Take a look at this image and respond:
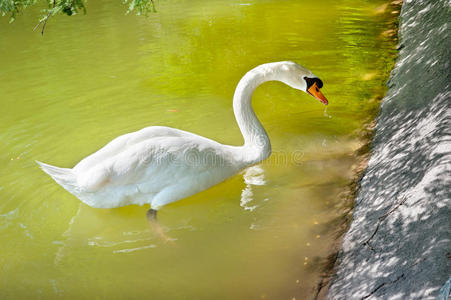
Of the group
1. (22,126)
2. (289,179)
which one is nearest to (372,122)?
(289,179)

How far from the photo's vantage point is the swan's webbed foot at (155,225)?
3879 millimetres

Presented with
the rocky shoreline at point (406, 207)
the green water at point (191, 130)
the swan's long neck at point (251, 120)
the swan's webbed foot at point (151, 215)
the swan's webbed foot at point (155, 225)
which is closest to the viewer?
the rocky shoreline at point (406, 207)

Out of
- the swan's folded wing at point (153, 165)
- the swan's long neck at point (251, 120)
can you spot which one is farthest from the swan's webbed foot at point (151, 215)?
the swan's long neck at point (251, 120)

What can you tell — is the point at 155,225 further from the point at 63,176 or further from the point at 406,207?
the point at 406,207

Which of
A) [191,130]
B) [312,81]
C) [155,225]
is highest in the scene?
[312,81]

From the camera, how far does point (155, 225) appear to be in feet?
13.3

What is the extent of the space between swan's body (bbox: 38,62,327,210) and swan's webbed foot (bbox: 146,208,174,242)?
2.1 inches

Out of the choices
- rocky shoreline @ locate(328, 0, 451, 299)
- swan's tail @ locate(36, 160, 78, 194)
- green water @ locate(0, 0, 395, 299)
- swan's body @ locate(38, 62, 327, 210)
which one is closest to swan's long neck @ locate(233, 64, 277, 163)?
swan's body @ locate(38, 62, 327, 210)

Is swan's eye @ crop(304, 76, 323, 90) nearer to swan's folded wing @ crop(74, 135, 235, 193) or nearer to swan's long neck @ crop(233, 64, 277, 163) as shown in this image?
swan's long neck @ crop(233, 64, 277, 163)

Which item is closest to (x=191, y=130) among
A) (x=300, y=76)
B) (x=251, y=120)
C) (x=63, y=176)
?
(x=251, y=120)

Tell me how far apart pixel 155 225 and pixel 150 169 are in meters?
0.50

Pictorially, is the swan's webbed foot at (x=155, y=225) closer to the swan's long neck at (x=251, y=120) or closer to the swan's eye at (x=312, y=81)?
the swan's long neck at (x=251, y=120)

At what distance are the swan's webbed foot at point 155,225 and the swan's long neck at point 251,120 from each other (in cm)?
108

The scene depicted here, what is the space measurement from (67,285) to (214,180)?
1588mm
